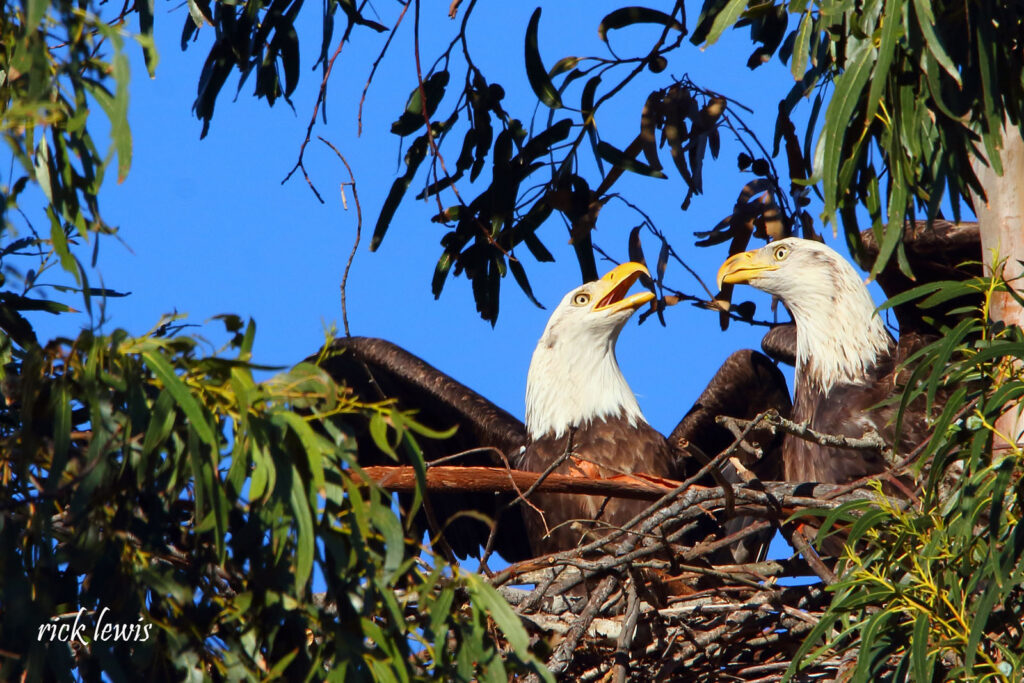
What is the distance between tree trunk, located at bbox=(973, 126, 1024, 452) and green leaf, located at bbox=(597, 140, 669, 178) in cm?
118

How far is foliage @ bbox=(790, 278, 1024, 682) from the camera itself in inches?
115

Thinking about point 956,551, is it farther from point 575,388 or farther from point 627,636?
point 575,388

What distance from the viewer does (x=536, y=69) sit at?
4.70m

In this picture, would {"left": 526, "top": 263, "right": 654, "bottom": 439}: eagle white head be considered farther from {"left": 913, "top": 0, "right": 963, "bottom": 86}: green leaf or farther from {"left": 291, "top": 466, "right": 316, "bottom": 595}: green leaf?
{"left": 291, "top": 466, "right": 316, "bottom": 595}: green leaf

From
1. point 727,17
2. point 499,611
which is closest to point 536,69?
point 727,17

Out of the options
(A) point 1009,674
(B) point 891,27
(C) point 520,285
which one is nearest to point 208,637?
(A) point 1009,674

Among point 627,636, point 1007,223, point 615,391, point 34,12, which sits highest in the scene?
point 615,391

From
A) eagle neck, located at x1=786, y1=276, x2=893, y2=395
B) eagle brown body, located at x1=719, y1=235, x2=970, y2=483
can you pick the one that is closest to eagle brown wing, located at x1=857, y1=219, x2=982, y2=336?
eagle brown body, located at x1=719, y1=235, x2=970, y2=483

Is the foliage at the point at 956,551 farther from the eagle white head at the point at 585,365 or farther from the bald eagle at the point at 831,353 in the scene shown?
the eagle white head at the point at 585,365

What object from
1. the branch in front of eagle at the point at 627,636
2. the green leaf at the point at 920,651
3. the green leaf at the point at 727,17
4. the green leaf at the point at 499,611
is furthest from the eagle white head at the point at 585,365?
the green leaf at the point at 499,611

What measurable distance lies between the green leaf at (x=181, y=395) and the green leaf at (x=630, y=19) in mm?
3162

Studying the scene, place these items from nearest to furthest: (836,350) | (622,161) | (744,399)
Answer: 1. (622,161)
2. (836,350)
3. (744,399)

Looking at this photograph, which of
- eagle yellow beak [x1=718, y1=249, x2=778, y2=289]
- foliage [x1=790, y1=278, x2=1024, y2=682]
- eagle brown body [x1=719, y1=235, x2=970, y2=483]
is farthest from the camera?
eagle yellow beak [x1=718, y1=249, x2=778, y2=289]

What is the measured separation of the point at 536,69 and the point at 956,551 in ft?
7.73
